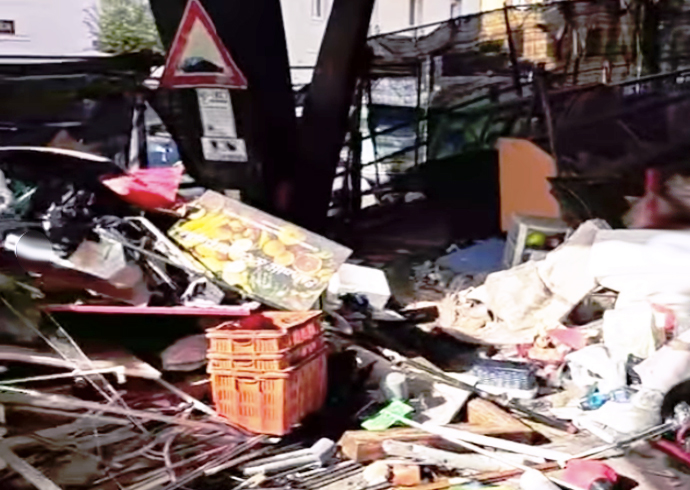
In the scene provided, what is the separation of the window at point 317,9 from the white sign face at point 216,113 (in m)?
0.47

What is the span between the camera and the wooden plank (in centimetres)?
320

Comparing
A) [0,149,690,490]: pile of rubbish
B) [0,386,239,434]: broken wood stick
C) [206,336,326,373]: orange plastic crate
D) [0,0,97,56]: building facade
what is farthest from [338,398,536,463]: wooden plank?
[0,0,97,56]: building facade

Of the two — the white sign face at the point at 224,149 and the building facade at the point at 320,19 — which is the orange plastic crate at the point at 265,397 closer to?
the white sign face at the point at 224,149

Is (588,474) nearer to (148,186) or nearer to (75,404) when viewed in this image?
(75,404)

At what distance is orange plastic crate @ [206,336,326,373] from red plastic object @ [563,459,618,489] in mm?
995

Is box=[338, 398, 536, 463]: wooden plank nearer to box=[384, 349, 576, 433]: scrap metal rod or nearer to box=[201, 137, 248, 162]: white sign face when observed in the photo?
box=[384, 349, 576, 433]: scrap metal rod

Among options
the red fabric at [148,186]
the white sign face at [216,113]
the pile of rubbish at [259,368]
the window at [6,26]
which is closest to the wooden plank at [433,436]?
the pile of rubbish at [259,368]

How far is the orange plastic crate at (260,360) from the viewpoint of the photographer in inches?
126

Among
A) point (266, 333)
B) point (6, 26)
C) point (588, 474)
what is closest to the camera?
point (588, 474)

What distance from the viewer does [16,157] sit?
140 inches

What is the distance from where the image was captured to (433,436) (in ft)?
10.8

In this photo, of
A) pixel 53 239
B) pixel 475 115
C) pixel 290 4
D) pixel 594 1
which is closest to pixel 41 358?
pixel 53 239

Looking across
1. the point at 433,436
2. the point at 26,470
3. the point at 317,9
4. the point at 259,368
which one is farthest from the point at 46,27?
the point at 433,436

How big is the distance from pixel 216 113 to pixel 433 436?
1569 millimetres
